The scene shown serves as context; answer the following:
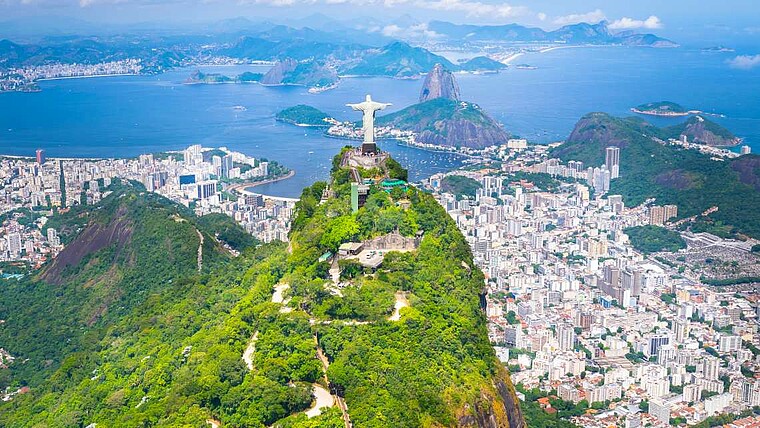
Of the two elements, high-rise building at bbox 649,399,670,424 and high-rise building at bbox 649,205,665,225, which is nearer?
high-rise building at bbox 649,399,670,424

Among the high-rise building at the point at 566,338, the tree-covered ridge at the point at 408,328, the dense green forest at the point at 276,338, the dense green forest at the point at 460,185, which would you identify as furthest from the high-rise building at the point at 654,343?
the dense green forest at the point at 460,185

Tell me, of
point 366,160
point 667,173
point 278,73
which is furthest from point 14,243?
point 278,73

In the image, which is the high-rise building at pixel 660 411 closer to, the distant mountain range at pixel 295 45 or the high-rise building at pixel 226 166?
the high-rise building at pixel 226 166

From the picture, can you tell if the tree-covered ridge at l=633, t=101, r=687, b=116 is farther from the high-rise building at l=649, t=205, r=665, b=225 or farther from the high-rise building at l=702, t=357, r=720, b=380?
the high-rise building at l=702, t=357, r=720, b=380

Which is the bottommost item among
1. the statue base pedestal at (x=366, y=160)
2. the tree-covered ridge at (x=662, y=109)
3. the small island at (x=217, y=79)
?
the tree-covered ridge at (x=662, y=109)

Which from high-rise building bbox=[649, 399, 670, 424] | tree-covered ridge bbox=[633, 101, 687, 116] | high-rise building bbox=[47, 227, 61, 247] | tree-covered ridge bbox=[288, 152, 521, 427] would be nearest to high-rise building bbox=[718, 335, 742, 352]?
high-rise building bbox=[649, 399, 670, 424]

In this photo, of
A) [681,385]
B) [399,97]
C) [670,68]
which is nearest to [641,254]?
[681,385]

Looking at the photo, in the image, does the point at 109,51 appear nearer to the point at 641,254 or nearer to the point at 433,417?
the point at 641,254
